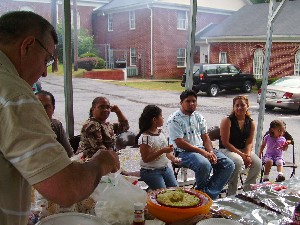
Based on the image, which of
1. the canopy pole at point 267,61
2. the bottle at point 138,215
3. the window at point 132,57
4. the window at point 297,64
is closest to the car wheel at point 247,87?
the window at point 297,64

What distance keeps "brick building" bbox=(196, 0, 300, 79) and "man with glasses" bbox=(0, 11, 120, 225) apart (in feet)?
62.8

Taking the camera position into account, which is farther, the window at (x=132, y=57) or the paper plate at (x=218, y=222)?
the window at (x=132, y=57)

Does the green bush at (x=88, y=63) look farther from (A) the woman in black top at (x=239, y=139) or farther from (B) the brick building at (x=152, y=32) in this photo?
(A) the woman in black top at (x=239, y=139)

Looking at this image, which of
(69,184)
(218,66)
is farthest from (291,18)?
(69,184)

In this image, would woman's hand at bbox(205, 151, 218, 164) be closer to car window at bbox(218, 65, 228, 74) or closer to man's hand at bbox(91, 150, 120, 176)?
man's hand at bbox(91, 150, 120, 176)

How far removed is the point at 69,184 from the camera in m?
1.15

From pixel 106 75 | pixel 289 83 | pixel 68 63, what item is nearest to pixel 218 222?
pixel 68 63

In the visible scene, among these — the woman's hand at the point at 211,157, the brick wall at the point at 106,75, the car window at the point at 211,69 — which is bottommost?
the woman's hand at the point at 211,157

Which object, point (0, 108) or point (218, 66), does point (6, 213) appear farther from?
point (218, 66)

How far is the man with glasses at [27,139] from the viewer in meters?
1.10

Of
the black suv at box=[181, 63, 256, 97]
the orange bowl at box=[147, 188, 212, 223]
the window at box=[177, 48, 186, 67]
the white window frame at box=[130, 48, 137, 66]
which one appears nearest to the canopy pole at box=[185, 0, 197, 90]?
the orange bowl at box=[147, 188, 212, 223]

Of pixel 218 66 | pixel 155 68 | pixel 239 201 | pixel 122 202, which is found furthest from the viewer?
pixel 155 68

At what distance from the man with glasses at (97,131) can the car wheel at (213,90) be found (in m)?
12.0

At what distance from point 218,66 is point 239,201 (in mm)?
14004
